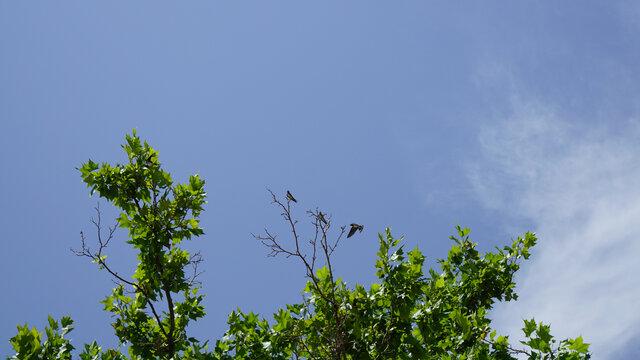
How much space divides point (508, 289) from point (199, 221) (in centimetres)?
683

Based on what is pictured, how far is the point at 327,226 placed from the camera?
7.43 m

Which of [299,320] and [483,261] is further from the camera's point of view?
[483,261]

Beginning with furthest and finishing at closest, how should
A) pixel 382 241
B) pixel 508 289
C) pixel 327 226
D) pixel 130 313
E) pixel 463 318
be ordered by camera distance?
pixel 508 289 → pixel 130 313 → pixel 463 318 → pixel 382 241 → pixel 327 226

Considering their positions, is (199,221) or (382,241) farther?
(199,221)

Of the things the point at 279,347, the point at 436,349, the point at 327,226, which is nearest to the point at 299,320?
the point at 279,347

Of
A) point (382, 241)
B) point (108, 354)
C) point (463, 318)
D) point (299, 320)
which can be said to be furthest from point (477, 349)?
point (108, 354)

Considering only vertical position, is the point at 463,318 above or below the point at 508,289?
below

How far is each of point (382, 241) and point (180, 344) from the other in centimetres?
446

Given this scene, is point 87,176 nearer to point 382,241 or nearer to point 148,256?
point 148,256

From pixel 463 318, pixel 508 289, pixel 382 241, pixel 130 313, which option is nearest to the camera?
pixel 382 241

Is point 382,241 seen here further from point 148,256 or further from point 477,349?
point 148,256

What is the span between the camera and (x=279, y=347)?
28.0 feet

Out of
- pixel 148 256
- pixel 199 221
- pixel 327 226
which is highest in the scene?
pixel 199 221

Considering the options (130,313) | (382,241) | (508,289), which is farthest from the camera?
(508,289)
